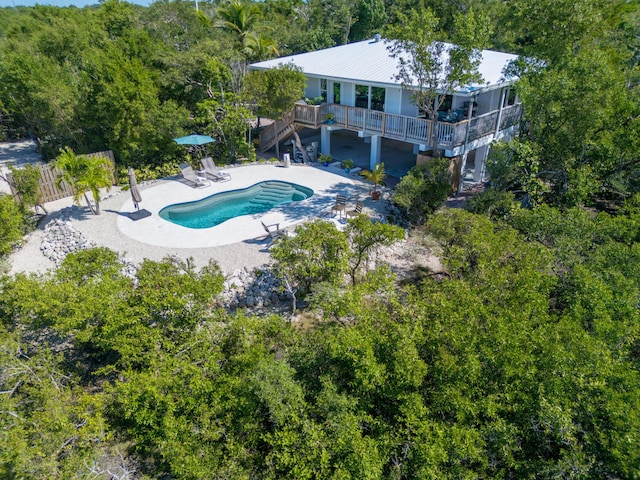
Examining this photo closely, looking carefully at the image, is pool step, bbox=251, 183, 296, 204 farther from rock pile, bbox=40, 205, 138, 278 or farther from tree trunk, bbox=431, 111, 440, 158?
rock pile, bbox=40, 205, 138, 278

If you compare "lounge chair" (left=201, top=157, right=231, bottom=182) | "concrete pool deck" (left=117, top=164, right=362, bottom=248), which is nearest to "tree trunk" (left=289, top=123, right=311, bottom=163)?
"concrete pool deck" (left=117, top=164, right=362, bottom=248)

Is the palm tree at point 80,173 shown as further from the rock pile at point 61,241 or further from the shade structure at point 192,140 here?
the shade structure at point 192,140

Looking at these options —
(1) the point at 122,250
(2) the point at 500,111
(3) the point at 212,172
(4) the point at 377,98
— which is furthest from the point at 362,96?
(1) the point at 122,250

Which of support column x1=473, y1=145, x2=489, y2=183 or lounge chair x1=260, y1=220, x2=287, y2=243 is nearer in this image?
lounge chair x1=260, y1=220, x2=287, y2=243

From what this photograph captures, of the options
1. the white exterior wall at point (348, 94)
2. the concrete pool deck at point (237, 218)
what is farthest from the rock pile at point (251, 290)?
the white exterior wall at point (348, 94)

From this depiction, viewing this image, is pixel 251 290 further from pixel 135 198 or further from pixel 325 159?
pixel 325 159

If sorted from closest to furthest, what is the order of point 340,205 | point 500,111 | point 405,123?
point 340,205 < point 405,123 < point 500,111
